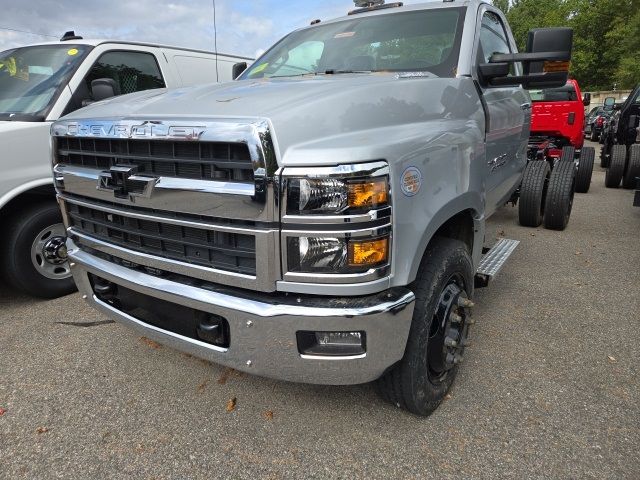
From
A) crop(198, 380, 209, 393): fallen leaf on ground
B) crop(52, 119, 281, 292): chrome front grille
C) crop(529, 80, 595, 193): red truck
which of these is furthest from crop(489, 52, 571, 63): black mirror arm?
crop(529, 80, 595, 193): red truck

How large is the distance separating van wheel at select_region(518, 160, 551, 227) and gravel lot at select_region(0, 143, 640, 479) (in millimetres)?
2397

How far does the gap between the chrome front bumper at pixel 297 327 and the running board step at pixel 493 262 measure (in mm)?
1337

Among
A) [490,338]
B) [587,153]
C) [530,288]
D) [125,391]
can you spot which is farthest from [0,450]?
[587,153]

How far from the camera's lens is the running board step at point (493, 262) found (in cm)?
313

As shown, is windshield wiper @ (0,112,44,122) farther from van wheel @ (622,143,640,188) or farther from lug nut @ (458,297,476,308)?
van wheel @ (622,143,640,188)

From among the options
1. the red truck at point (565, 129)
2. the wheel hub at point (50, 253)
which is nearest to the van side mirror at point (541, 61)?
the wheel hub at point (50, 253)

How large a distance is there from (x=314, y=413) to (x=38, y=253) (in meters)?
2.76

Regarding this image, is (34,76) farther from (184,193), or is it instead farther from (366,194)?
(366,194)

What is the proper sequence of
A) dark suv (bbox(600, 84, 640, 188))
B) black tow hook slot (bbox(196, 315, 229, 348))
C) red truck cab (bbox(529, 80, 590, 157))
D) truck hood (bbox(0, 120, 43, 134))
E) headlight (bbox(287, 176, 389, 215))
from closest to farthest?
headlight (bbox(287, 176, 389, 215)) → black tow hook slot (bbox(196, 315, 229, 348)) → truck hood (bbox(0, 120, 43, 134)) → red truck cab (bbox(529, 80, 590, 157)) → dark suv (bbox(600, 84, 640, 188))

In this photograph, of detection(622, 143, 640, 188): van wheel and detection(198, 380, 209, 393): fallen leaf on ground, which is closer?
detection(198, 380, 209, 393): fallen leaf on ground

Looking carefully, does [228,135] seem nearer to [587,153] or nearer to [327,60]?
[327,60]

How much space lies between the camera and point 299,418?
2441mm

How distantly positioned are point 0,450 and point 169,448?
793mm

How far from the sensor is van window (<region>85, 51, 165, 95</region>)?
14.1 ft
